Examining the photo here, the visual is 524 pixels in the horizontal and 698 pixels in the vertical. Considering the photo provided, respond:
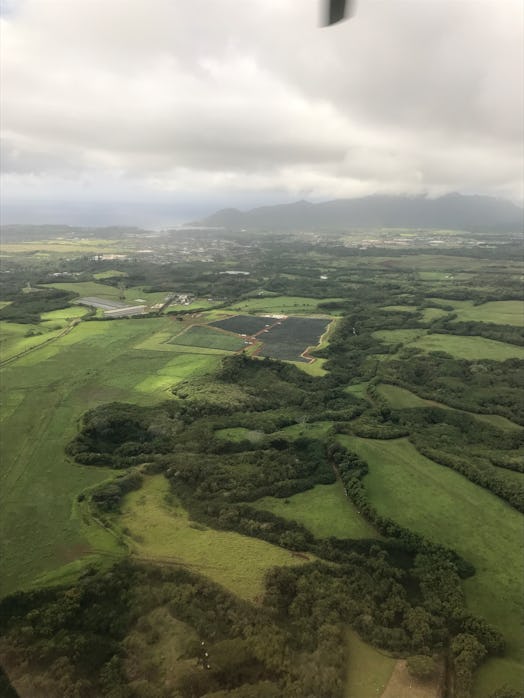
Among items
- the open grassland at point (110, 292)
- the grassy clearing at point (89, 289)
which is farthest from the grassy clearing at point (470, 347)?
the grassy clearing at point (89, 289)

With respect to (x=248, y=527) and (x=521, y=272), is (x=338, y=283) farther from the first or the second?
(x=248, y=527)

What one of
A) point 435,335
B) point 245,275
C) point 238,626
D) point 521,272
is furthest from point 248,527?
point 521,272

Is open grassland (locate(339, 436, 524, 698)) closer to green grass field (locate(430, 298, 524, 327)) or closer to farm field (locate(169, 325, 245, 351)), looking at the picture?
farm field (locate(169, 325, 245, 351))

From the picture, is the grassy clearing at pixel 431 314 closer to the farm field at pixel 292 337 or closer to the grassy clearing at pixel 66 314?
the farm field at pixel 292 337

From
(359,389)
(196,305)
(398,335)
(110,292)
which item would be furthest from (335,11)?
(110,292)

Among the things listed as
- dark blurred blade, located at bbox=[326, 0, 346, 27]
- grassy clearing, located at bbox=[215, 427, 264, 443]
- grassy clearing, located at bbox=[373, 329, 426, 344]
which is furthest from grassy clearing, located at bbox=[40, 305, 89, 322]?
dark blurred blade, located at bbox=[326, 0, 346, 27]

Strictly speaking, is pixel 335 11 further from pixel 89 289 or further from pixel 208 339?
pixel 89 289

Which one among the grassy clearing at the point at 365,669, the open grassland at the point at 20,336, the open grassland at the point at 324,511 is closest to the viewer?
the grassy clearing at the point at 365,669

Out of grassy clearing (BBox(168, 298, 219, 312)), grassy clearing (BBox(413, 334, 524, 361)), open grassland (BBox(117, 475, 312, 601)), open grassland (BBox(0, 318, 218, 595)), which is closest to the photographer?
open grassland (BBox(117, 475, 312, 601))
